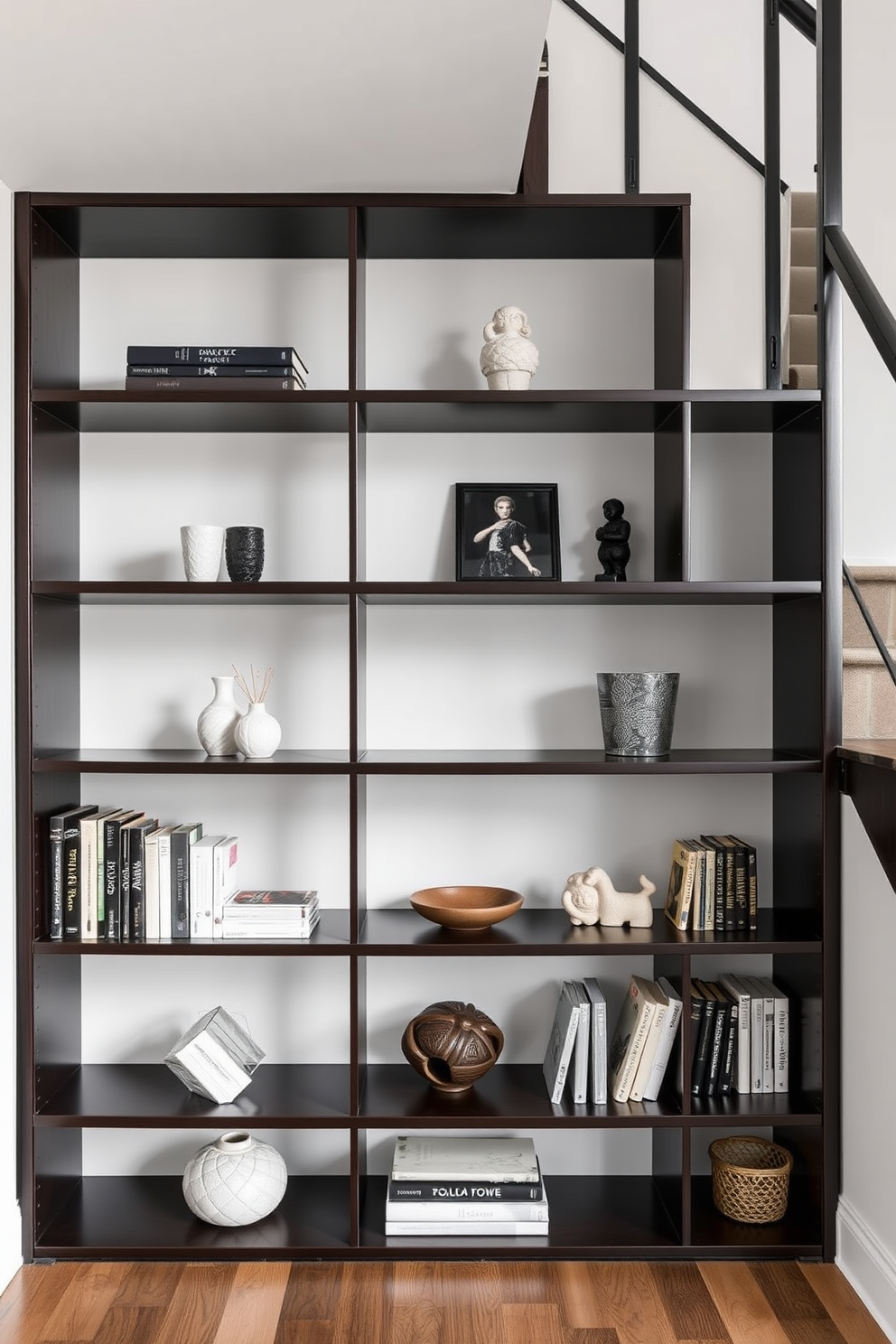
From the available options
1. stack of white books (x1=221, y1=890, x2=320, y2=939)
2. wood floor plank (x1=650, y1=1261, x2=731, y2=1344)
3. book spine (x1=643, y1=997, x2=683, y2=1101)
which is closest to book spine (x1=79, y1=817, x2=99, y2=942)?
stack of white books (x1=221, y1=890, x2=320, y2=939)

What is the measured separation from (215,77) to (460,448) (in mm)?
964

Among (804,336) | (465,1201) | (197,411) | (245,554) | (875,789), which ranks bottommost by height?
(465,1201)

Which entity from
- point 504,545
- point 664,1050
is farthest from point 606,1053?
point 504,545

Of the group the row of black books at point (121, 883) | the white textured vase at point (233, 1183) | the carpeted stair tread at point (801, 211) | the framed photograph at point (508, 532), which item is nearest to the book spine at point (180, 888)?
the row of black books at point (121, 883)

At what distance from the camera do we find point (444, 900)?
2.47 meters

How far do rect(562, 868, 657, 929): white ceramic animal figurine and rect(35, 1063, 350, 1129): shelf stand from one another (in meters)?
0.67

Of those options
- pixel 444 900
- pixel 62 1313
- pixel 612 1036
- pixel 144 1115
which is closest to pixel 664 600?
pixel 444 900

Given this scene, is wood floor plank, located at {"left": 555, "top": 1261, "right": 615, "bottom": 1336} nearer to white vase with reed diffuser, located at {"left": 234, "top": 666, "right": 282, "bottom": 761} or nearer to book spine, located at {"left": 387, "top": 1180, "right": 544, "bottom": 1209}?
book spine, located at {"left": 387, "top": 1180, "right": 544, "bottom": 1209}

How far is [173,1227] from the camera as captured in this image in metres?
2.34

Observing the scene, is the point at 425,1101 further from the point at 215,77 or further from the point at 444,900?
the point at 215,77

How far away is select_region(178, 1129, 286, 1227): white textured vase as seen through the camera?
2.27 m

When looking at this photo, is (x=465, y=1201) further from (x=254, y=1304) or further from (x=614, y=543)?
(x=614, y=543)

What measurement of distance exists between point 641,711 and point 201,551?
103cm

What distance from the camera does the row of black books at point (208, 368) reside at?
231 cm
